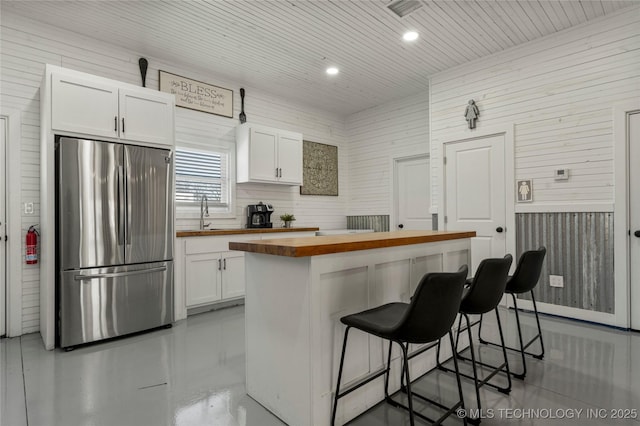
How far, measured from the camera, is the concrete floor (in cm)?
199

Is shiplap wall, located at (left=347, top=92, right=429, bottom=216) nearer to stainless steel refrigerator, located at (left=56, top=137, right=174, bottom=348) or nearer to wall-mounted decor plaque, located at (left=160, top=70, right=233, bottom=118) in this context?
wall-mounted decor plaque, located at (left=160, top=70, right=233, bottom=118)

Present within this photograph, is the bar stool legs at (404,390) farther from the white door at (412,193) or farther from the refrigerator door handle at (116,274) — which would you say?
the white door at (412,193)

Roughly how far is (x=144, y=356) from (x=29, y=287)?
63.2 inches

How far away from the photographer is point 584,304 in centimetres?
361

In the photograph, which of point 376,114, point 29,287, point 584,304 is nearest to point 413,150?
point 376,114

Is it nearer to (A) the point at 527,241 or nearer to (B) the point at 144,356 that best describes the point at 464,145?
(A) the point at 527,241

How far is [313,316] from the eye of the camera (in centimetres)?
180

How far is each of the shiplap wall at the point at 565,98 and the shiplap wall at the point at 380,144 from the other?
3.79 ft

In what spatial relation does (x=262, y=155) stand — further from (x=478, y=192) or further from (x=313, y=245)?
(x=313, y=245)

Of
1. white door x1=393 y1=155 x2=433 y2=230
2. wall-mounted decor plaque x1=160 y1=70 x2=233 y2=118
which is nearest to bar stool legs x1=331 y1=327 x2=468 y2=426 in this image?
white door x1=393 y1=155 x2=433 y2=230

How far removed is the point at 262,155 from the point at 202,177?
893 millimetres

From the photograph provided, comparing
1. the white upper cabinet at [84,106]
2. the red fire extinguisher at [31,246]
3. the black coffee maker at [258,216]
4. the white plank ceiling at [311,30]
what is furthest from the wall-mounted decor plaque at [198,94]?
the red fire extinguisher at [31,246]

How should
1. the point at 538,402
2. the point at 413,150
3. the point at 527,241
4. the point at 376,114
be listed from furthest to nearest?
1. the point at 376,114
2. the point at 413,150
3. the point at 527,241
4. the point at 538,402

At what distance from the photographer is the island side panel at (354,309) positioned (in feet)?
6.01
